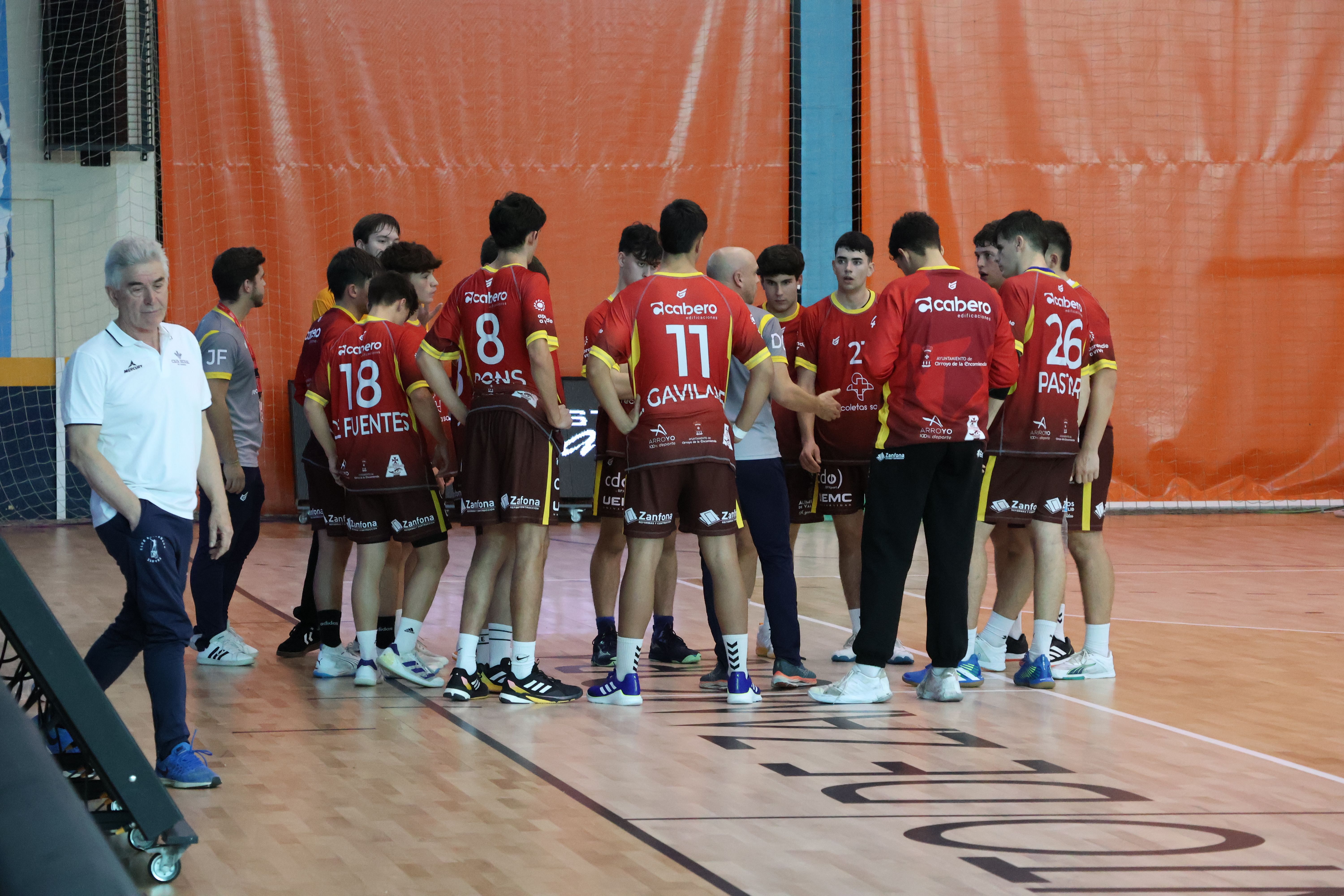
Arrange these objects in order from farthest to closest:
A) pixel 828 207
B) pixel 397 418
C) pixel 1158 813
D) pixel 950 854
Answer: pixel 828 207
pixel 397 418
pixel 1158 813
pixel 950 854

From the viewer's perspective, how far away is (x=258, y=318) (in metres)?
11.4

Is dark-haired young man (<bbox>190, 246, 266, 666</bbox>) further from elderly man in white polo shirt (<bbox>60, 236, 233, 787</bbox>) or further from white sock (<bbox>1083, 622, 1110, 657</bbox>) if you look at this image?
white sock (<bbox>1083, 622, 1110, 657</bbox>)

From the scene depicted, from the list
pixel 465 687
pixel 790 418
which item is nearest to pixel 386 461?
pixel 465 687

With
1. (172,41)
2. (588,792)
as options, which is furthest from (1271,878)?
(172,41)

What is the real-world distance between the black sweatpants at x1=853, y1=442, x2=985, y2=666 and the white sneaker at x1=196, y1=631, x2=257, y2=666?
8.27 ft

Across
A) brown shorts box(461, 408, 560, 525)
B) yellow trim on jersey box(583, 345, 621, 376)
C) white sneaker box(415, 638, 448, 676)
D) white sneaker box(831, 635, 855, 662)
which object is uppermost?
→ yellow trim on jersey box(583, 345, 621, 376)

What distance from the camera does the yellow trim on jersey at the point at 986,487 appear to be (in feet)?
17.9

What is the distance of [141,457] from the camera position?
139 inches

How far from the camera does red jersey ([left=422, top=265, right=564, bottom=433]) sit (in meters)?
4.96

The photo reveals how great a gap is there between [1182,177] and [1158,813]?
9.76 meters

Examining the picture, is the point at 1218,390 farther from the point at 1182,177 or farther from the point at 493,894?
the point at 493,894

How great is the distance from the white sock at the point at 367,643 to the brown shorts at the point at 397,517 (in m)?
0.34

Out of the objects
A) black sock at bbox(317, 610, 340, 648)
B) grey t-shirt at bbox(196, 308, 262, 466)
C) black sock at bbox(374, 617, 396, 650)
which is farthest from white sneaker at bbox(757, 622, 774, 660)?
grey t-shirt at bbox(196, 308, 262, 466)

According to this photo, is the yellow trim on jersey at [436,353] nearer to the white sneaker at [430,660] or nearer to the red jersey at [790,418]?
the white sneaker at [430,660]
